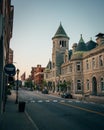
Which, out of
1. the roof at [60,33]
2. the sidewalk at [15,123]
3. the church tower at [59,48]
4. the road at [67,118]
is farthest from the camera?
the roof at [60,33]

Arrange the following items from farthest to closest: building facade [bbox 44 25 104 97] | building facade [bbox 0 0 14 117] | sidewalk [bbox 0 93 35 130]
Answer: building facade [bbox 44 25 104 97] < sidewalk [bbox 0 93 35 130] < building facade [bbox 0 0 14 117]

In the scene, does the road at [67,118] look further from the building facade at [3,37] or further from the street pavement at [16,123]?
the building facade at [3,37]

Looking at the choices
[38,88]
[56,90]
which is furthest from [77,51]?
[38,88]

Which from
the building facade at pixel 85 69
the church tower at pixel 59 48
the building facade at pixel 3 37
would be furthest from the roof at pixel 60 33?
the building facade at pixel 3 37

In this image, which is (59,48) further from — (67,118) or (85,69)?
(67,118)

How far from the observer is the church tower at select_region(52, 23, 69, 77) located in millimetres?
78062

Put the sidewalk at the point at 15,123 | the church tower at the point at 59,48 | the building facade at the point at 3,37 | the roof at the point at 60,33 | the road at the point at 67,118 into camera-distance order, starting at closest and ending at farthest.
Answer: the building facade at the point at 3,37 < the sidewalk at the point at 15,123 < the road at the point at 67,118 < the church tower at the point at 59,48 < the roof at the point at 60,33

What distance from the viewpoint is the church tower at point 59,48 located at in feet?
256

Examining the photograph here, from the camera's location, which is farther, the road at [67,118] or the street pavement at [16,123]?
the road at [67,118]

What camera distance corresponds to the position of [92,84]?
48.5m

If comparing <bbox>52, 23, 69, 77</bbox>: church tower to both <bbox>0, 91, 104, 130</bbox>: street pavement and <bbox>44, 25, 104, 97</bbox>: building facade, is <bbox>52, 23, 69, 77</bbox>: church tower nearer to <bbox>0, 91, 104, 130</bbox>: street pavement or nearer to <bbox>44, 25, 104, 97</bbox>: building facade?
<bbox>44, 25, 104, 97</bbox>: building facade

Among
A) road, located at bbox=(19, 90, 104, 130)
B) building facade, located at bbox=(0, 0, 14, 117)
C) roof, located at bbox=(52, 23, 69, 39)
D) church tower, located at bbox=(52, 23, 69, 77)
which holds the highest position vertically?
roof, located at bbox=(52, 23, 69, 39)

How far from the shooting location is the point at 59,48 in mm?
80250

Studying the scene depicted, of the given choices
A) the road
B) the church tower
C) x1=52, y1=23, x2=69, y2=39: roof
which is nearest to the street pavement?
the road
